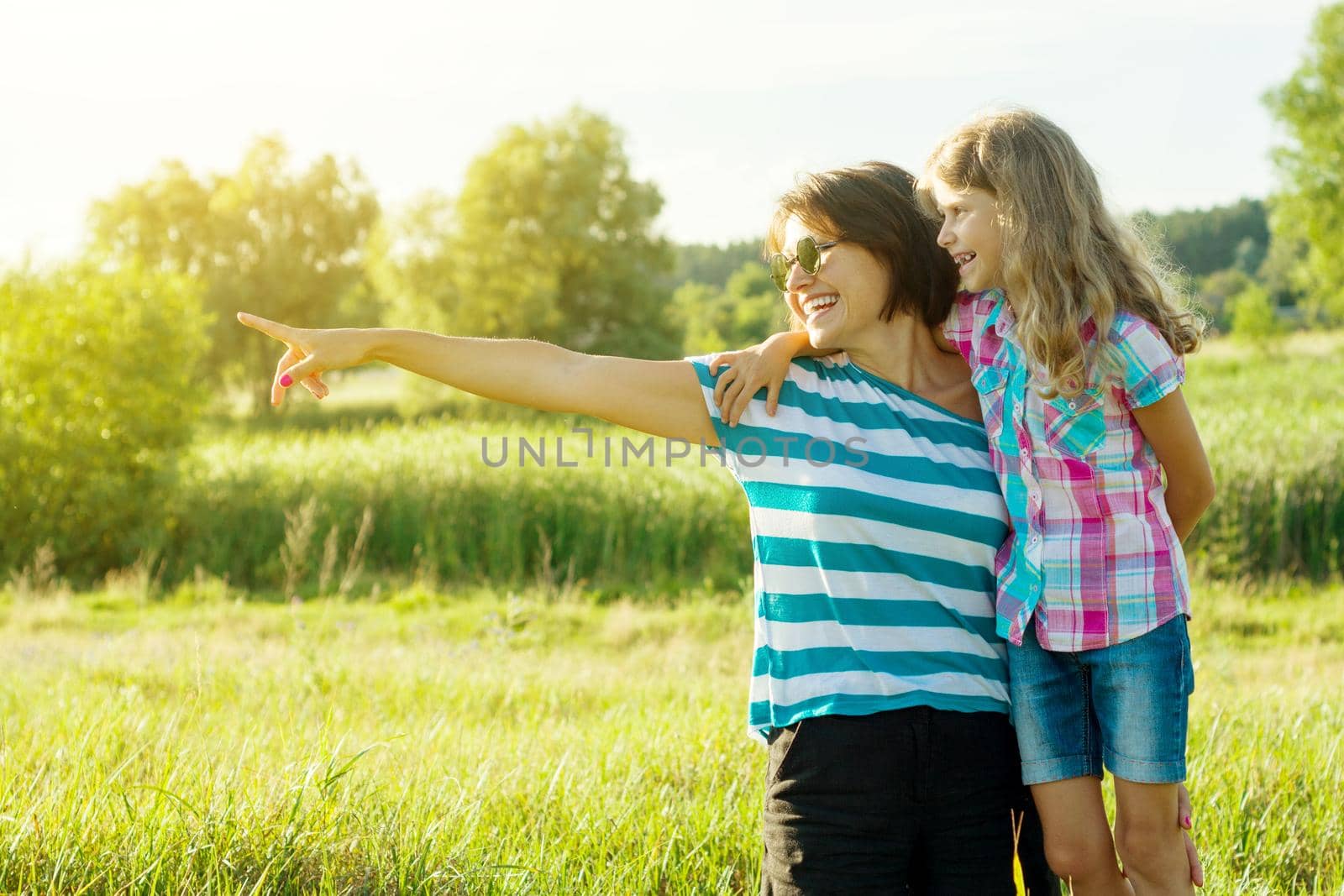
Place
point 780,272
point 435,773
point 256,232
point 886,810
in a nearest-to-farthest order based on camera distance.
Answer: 1. point 886,810
2. point 780,272
3. point 435,773
4. point 256,232

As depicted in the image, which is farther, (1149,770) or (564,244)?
(564,244)

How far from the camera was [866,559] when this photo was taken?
1948mm

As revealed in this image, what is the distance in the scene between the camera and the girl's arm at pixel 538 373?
2105mm

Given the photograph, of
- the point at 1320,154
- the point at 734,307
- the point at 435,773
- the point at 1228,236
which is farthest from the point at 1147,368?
the point at 734,307

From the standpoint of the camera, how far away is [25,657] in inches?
227

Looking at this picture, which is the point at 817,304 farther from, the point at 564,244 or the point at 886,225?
the point at 564,244

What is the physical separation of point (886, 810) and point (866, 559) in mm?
437

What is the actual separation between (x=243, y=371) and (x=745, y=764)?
127ft

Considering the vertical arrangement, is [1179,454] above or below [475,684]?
above

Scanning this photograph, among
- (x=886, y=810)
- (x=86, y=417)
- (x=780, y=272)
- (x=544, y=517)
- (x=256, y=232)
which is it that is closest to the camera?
(x=886, y=810)

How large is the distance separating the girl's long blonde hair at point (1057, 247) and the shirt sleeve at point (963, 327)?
0.09 m

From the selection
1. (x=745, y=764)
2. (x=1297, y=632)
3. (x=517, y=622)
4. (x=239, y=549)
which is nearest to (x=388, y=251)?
(x=239, y=549)

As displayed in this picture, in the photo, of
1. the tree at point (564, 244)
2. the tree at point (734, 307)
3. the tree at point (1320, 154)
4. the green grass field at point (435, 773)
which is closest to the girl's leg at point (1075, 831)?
the green grass field at point (435, 773)

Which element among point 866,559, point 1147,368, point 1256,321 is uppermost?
point 1256,321
